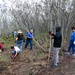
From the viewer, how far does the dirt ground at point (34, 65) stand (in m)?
10.2

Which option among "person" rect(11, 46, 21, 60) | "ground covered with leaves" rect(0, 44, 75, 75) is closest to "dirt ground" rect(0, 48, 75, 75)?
"ground covered with leaves" rect(0, 44, 75, 75)

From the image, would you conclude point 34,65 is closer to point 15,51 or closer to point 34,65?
point 34,65

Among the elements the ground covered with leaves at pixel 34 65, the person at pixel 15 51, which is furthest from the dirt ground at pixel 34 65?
the person at pixel 15 51

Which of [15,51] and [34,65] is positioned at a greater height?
[15,51]

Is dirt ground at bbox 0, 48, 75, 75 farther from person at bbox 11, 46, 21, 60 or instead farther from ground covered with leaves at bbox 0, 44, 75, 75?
person at bbox 11, 46, 21, 60

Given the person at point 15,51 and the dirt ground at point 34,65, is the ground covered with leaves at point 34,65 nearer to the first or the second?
the dirt ground at point 34,65

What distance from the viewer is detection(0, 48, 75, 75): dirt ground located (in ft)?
33.3

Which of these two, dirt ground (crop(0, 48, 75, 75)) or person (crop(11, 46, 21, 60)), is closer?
dirt ground (crop(0, 48, 75, 75))

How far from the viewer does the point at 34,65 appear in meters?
11.7

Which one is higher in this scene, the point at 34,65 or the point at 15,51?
the point at 15,51

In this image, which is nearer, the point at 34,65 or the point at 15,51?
the point at 34,65

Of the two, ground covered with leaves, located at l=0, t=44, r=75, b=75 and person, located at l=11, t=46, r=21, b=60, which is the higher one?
person, located at l=11, t=46, r=21, b=60

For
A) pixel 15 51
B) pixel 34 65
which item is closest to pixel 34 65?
pixel 34 65

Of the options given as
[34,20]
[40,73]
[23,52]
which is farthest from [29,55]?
[34,20]
